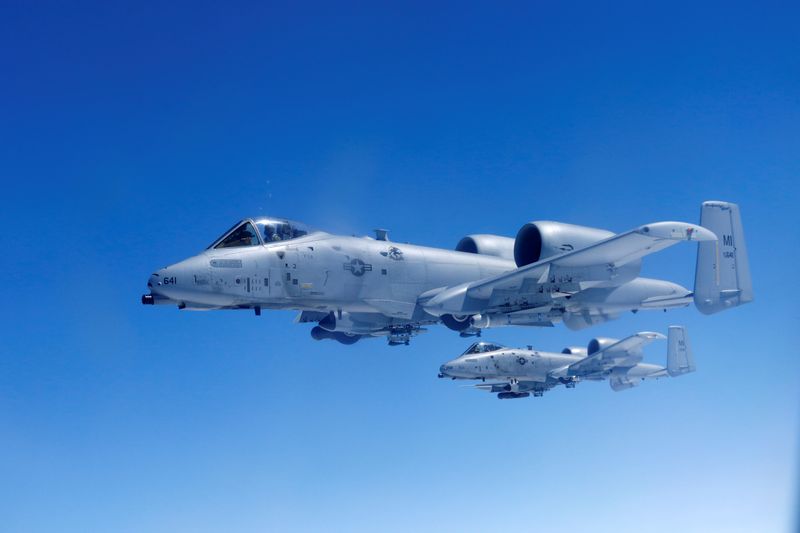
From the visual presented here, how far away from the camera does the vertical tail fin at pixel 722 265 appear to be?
22.9 meters

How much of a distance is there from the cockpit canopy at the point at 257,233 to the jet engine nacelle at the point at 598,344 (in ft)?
67.7

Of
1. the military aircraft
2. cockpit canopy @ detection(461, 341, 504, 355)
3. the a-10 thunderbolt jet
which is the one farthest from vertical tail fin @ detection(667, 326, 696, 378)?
the a-10 thunderbolt jet

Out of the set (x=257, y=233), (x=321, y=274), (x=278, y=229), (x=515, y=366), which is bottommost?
(x=515, y=366)

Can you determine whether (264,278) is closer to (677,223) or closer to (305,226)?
(305,226)

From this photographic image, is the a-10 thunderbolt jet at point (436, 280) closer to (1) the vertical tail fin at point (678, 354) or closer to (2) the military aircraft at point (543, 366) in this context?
(2) the military aircraft at point (543, 366)

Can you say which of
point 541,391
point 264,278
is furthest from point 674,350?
point 264,278

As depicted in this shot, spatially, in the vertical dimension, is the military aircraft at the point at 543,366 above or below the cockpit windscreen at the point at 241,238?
below

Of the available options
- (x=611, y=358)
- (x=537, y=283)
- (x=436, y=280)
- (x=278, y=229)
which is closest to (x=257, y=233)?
(x=278, y=229)

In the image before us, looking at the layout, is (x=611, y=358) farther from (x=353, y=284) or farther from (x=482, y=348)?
(x=353, y=284)

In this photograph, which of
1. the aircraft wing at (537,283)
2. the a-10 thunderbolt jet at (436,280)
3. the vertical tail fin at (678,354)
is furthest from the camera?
the vertical tail fin at (678,354)

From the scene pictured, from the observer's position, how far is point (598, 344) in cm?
3778

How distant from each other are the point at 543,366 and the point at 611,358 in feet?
11.0

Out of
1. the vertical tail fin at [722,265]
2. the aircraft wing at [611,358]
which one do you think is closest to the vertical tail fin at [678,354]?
the aircraft wing at [611,358]

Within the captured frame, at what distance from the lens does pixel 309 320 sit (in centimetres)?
2484
